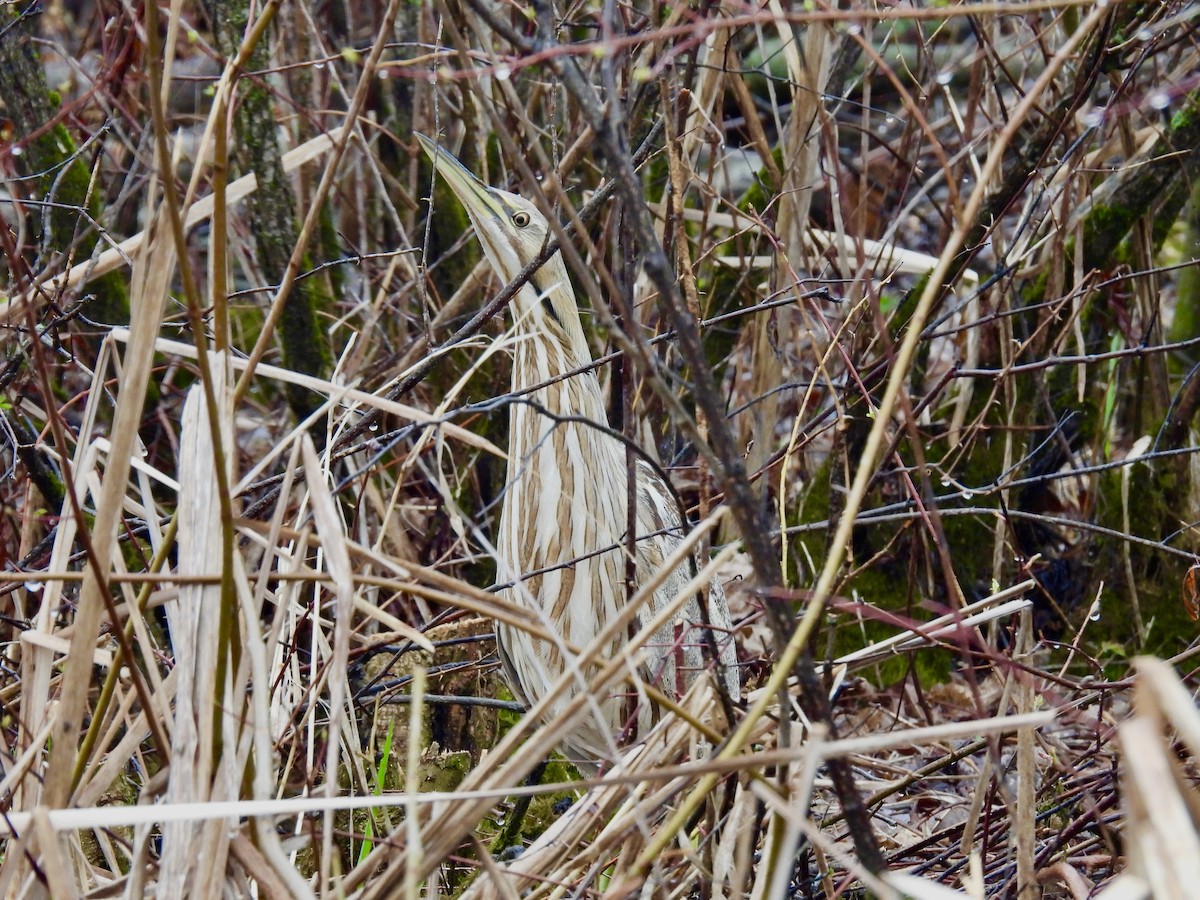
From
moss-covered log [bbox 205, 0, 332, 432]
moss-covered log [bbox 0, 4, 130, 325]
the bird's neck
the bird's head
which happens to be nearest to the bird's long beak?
the bird's head

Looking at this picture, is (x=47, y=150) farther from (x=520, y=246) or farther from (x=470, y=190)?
(x=520, y=246)

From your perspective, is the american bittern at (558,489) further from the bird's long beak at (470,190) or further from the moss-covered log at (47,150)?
the moss-covered log at (47,150)

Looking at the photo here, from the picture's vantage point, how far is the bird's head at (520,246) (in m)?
2.13

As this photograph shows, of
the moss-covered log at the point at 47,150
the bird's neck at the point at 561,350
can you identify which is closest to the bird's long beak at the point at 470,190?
the bird's neck at the point at 561,350

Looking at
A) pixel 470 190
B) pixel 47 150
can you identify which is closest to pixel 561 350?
pixel 470 190

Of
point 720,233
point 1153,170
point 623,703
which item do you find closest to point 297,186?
point 720,233

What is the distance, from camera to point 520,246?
214cm

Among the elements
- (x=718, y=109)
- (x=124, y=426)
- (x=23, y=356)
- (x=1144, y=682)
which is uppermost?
(x=718, y=109)

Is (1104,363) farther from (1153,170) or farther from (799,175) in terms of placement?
(799,175)

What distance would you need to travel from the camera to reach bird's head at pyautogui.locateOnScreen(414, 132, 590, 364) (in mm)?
2129

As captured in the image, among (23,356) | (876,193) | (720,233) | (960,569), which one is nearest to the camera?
(23,356)

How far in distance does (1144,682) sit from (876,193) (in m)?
4.25

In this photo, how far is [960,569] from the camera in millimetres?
3080

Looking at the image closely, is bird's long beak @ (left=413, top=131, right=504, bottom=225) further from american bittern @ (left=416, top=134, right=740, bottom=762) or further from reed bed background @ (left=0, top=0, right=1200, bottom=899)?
reed bed background @ (left=0, top=0, right=1200, bottom=899)
